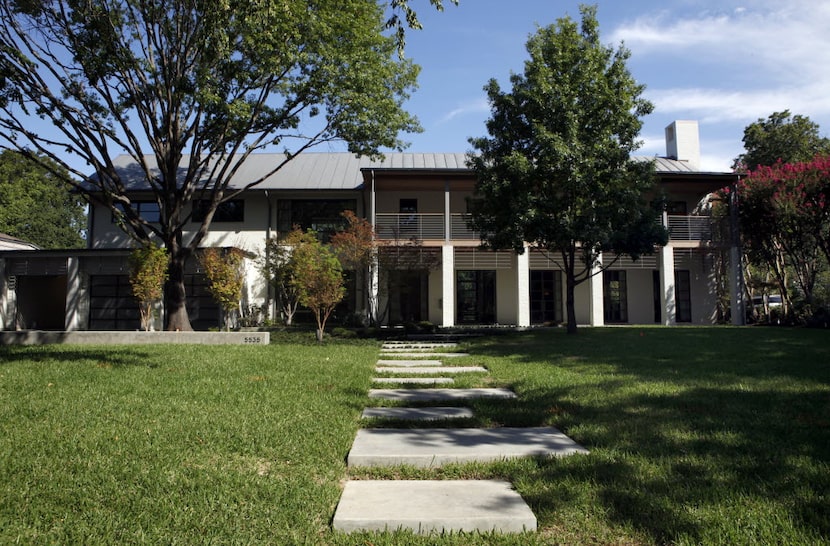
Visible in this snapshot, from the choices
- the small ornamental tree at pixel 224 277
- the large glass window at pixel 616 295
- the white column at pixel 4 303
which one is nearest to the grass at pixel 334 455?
the small ornamental tree at pixel 224 277

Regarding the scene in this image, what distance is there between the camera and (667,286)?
19.4 m

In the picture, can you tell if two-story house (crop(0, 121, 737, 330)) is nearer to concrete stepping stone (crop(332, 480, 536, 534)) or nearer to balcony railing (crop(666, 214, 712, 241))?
balcony railing (crop(666, 214, 712, 241))

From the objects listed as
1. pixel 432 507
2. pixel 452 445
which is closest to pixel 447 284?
pixel 452 445

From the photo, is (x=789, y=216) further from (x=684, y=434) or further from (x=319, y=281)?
(x=684, y=434)

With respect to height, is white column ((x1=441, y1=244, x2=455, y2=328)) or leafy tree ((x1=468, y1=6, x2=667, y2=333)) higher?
leafy tree ((x1=468, y1=6, x2=667, y2=333))

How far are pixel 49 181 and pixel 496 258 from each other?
37823 millimetres

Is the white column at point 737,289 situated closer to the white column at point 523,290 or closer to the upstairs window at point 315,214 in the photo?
the white column at point 523,290

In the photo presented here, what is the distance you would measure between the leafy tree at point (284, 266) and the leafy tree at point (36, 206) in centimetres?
1271

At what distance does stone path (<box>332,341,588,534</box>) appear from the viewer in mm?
2650

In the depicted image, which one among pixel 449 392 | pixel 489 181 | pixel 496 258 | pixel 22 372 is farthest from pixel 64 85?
pixel 496 258

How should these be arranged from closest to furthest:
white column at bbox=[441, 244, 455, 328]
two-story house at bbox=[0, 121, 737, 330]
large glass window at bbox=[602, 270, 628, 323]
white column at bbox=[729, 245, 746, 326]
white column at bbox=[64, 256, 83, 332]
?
white column at bbox=[64, 256, 83, 332], white column at bbox=[441, 244, 455, 328], two-story house at bbox=[0, 121, 737, 330], white column at bbox=[729, 245, 746, 326], large glass window at bbox=[602, 270, 628, 323]

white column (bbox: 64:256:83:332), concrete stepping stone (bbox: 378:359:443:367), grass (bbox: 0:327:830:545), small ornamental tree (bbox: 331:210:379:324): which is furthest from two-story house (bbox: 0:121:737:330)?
grass (bbox: 0:327:830:545)

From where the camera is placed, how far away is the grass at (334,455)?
261cm

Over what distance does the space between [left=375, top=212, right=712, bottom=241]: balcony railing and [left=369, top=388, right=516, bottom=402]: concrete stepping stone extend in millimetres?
12463
